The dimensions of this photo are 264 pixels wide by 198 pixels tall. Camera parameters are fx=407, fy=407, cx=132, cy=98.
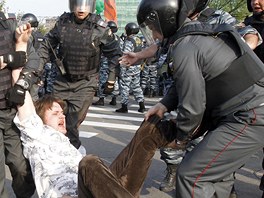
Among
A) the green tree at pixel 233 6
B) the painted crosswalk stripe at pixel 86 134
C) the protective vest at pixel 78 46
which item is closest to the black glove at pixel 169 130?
the protective vest at pixel 78 46

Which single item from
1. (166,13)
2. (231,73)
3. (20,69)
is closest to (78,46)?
(20,69)

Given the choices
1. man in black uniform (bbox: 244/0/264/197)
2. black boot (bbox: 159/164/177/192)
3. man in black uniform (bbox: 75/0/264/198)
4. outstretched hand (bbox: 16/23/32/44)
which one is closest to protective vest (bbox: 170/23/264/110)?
man in black uniform (bbox: 75/0/264/198)

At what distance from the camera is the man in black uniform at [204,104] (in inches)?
87.3

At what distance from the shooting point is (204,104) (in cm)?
227

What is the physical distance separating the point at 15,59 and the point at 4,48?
0.10m

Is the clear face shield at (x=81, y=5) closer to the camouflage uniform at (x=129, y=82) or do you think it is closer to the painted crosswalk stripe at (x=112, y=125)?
the painted crosswalk stripe at (x=112, y=125)

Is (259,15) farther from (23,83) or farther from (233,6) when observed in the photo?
(233,6)

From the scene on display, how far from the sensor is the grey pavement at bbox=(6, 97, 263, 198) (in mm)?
3947

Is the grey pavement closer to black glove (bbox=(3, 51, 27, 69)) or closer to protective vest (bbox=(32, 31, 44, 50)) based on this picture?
black glove (bbox=(3, 51, 27, 69))

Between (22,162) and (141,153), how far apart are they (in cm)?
104

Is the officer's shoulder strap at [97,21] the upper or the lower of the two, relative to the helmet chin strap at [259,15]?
lower

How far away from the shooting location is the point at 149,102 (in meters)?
10.5

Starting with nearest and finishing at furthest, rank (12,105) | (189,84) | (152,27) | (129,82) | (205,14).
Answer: (189,84), (152,27), (12,105), (205,14), (129,82)

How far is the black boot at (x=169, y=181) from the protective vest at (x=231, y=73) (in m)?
1.74
